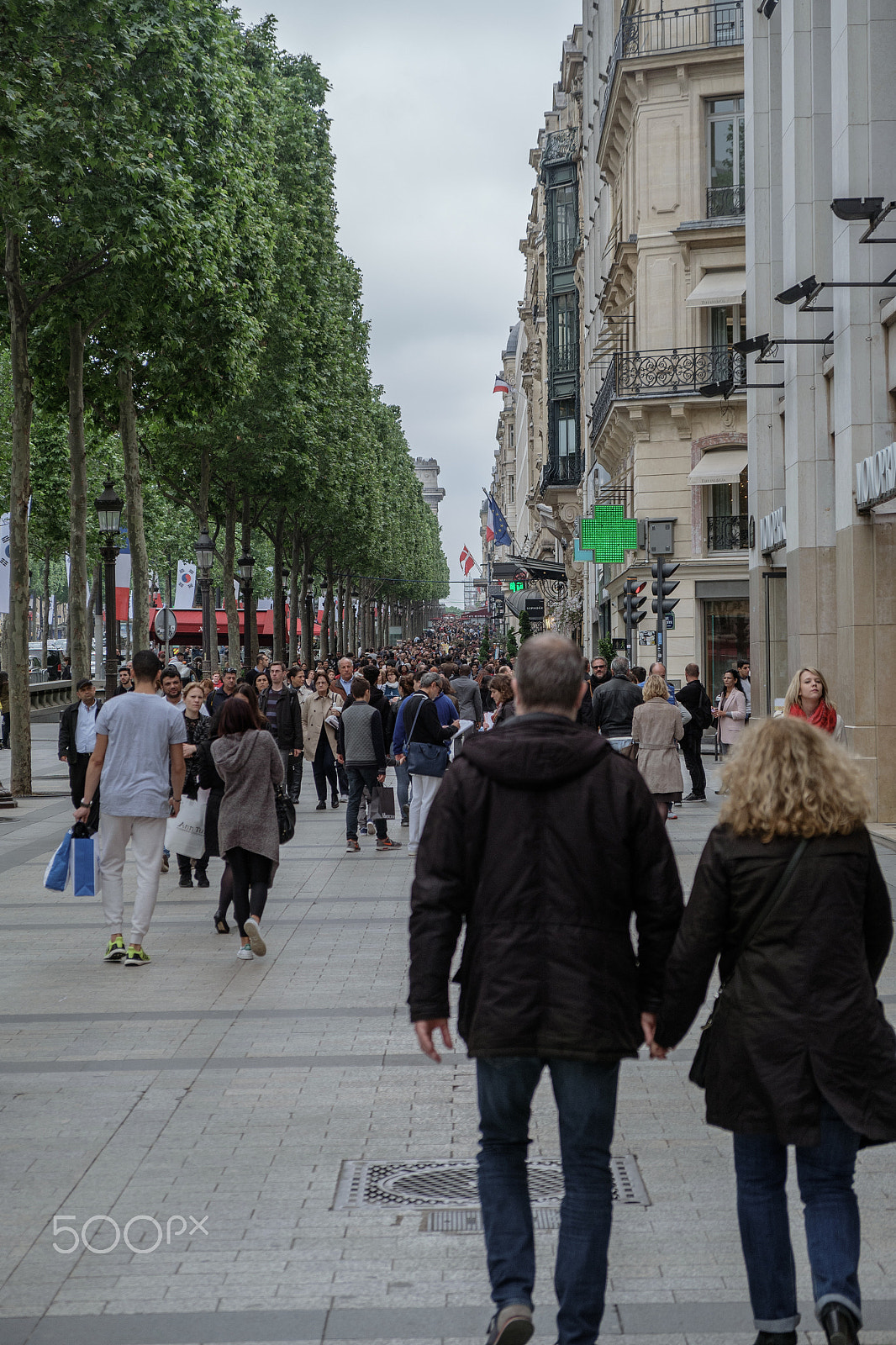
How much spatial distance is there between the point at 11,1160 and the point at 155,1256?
3.92ft

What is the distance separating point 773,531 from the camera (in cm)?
2231

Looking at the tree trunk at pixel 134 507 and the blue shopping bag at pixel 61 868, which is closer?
the blue shopping bag at pixel 61 868

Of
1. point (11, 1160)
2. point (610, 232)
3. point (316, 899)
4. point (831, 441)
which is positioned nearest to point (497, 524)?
point (610, 232)

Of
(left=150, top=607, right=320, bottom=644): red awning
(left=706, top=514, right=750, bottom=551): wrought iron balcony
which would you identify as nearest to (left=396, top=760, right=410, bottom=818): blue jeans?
(left=706, top=514, right=750, bottom=551): wrought iron balcony

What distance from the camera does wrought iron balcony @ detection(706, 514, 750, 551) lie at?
34844 mm

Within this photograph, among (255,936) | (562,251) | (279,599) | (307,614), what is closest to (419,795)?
(255,936)

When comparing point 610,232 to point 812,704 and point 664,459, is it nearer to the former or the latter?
point 664,459

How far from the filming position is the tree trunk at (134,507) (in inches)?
1092

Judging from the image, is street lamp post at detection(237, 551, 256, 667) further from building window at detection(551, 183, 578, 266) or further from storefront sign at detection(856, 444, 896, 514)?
storefront sign at detection(856, 444, 896, 514)

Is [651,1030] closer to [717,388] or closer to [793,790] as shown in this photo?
[793,790]

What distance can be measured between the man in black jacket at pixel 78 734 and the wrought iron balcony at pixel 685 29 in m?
23.5

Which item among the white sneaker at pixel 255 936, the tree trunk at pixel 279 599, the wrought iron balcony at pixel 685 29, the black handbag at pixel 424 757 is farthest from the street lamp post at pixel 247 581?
the white sneaker at pixel 255 936

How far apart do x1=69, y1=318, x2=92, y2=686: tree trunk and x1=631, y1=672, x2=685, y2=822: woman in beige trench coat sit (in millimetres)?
11384

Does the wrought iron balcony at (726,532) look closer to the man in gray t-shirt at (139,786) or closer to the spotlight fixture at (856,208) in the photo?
the spotlight fixture at (856,208)
